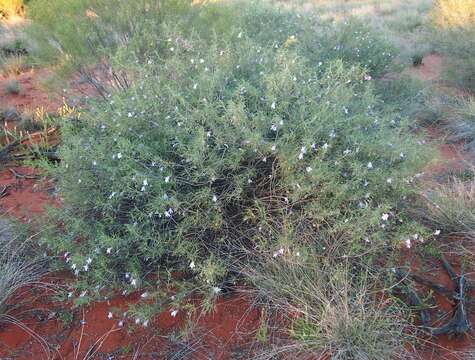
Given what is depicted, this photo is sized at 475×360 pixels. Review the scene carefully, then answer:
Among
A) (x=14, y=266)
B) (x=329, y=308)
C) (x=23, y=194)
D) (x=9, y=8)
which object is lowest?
(x=9, y=8)

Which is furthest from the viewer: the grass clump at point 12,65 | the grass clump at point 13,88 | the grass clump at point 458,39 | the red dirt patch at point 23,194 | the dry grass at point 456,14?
the grass clump at point 12,65

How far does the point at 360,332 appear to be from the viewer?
2506 millimetres

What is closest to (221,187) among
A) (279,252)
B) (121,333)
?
(279,252)

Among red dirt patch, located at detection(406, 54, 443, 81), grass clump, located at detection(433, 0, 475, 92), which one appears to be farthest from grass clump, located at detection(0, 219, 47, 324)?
red dirt patch, located at detection(406, 54, 443, 81)

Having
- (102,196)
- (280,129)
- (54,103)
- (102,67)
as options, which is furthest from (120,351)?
(54,103)

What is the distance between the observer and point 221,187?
9.94ft

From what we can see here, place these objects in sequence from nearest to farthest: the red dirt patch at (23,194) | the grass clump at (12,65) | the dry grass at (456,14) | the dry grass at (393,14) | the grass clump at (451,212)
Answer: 1. the grass clump at (451,212)
2. the red dirt patch at (23,194)
3. the dry grass at (456,14)
4. the grass clump at (12,65)
5. the dry grass at (393,14)

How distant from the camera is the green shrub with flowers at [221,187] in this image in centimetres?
284

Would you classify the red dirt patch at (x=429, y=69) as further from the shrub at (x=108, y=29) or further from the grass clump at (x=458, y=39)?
the shrub at (x=108, y=29)

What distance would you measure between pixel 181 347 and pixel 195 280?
0.47 m

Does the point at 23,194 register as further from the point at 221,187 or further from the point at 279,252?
the point at 279,252

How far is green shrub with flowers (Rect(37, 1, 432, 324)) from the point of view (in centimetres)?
284

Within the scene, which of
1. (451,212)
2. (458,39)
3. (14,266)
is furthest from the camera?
(458,39)

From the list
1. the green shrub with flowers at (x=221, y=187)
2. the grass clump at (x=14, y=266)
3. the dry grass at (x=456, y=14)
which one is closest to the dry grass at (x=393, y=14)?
the dry grass at (x=456, y=14)
